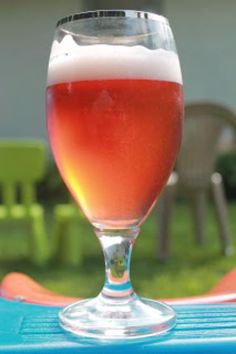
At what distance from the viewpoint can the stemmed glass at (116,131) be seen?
0.62 m

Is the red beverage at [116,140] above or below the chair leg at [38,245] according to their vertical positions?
above

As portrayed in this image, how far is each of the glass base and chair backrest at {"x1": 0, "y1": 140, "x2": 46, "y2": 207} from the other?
359cm

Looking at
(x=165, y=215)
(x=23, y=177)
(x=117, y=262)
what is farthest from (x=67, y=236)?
(x=117, y=262)

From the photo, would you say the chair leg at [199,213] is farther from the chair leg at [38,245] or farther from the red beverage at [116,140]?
the red beverage at [116,140]

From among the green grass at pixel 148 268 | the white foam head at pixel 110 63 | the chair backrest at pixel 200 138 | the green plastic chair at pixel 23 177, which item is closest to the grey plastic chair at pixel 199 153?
the chair backrest at pixel 200 138

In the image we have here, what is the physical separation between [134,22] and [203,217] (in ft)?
12.9

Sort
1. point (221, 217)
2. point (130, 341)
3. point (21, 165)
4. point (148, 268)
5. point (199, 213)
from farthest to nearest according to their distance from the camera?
point (199, 213)
point (21, 165)
point (221, 217)
point (148, 268)
point (130, 341)

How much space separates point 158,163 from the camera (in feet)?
2.12

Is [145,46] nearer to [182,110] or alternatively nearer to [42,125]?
[182,110]

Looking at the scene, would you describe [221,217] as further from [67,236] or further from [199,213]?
[67,236]

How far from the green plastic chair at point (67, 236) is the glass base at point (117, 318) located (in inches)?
125

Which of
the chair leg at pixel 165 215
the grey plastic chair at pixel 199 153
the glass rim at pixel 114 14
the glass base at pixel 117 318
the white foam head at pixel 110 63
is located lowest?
the chair leg at pixel 165 215

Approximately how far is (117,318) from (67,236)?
3.45 meters

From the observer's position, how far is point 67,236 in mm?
4039
